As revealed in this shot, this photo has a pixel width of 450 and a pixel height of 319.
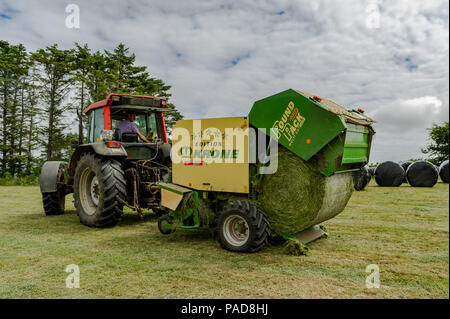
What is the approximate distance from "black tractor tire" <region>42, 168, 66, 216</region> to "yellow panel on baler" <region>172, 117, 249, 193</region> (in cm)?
402

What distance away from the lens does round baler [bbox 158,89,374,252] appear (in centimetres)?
427

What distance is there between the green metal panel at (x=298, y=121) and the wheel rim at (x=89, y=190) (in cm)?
382

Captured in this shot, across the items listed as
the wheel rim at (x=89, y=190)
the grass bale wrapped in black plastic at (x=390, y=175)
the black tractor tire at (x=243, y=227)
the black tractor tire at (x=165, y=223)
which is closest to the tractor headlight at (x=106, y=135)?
the wheel rim at (x=89, y=190)

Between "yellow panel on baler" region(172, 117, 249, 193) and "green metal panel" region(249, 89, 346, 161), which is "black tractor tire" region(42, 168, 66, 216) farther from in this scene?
"green metal panel" region(249, 89, 346, 161)

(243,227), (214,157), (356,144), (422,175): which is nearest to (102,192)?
(214,157)

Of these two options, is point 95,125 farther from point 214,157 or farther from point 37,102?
point 37,102

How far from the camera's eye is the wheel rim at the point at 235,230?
15.2 ft

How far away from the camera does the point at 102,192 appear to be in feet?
20.1

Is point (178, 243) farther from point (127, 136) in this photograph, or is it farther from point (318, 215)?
point (127, 136)

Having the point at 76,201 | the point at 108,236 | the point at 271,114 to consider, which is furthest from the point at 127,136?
the point at 271,114

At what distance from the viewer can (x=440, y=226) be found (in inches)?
245

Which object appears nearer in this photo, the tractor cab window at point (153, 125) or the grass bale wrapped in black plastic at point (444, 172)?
the tractor cab window at point (153, 125)

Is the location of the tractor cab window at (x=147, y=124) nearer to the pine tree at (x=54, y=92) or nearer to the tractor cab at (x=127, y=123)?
the tractor cab at (x=127, y=123)
